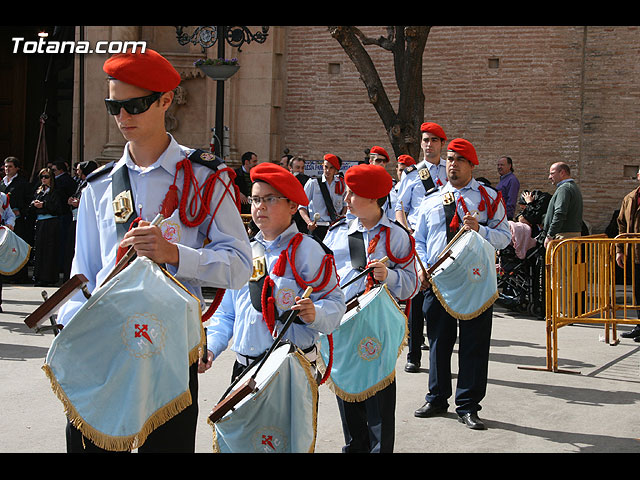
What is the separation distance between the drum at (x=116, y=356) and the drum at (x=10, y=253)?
8.87 metres

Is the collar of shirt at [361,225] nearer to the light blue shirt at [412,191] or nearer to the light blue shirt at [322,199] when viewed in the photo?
the light blue shirt at [412,191]

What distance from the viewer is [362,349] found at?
213 inches

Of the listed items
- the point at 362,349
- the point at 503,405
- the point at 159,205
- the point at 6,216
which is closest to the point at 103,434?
the point at 159,205

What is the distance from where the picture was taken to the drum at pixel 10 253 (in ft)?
37.8

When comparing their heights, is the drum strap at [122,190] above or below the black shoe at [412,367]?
above

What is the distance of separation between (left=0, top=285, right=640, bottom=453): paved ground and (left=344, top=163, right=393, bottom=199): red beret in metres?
1.73

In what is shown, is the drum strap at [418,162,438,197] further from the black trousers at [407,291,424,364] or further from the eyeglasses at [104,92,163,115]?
the eyeglasses at [104,92,163,115]

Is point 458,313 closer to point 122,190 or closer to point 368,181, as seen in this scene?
point 368,181

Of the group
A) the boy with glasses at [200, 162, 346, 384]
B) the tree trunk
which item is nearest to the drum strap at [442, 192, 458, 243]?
the boy with glasses at [200, 162, 346, 384]

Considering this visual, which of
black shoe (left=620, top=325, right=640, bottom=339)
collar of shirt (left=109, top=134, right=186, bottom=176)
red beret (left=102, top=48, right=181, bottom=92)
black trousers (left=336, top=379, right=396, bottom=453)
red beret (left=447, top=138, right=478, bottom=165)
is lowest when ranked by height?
black shoe (left=620, top=325, right=640, bottom=339)

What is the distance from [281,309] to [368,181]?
1634 millimetres

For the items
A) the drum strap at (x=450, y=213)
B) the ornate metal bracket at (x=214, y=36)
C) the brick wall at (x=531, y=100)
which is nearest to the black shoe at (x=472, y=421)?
the drum strap at (x=450, y=213)

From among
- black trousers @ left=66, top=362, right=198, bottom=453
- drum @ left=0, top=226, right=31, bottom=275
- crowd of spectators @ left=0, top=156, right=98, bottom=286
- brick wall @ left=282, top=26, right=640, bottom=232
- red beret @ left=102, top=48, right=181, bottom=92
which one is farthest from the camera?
brick wall @ left=282, top=26, right=640, bottom=232

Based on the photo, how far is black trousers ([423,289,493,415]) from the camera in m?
6.96
